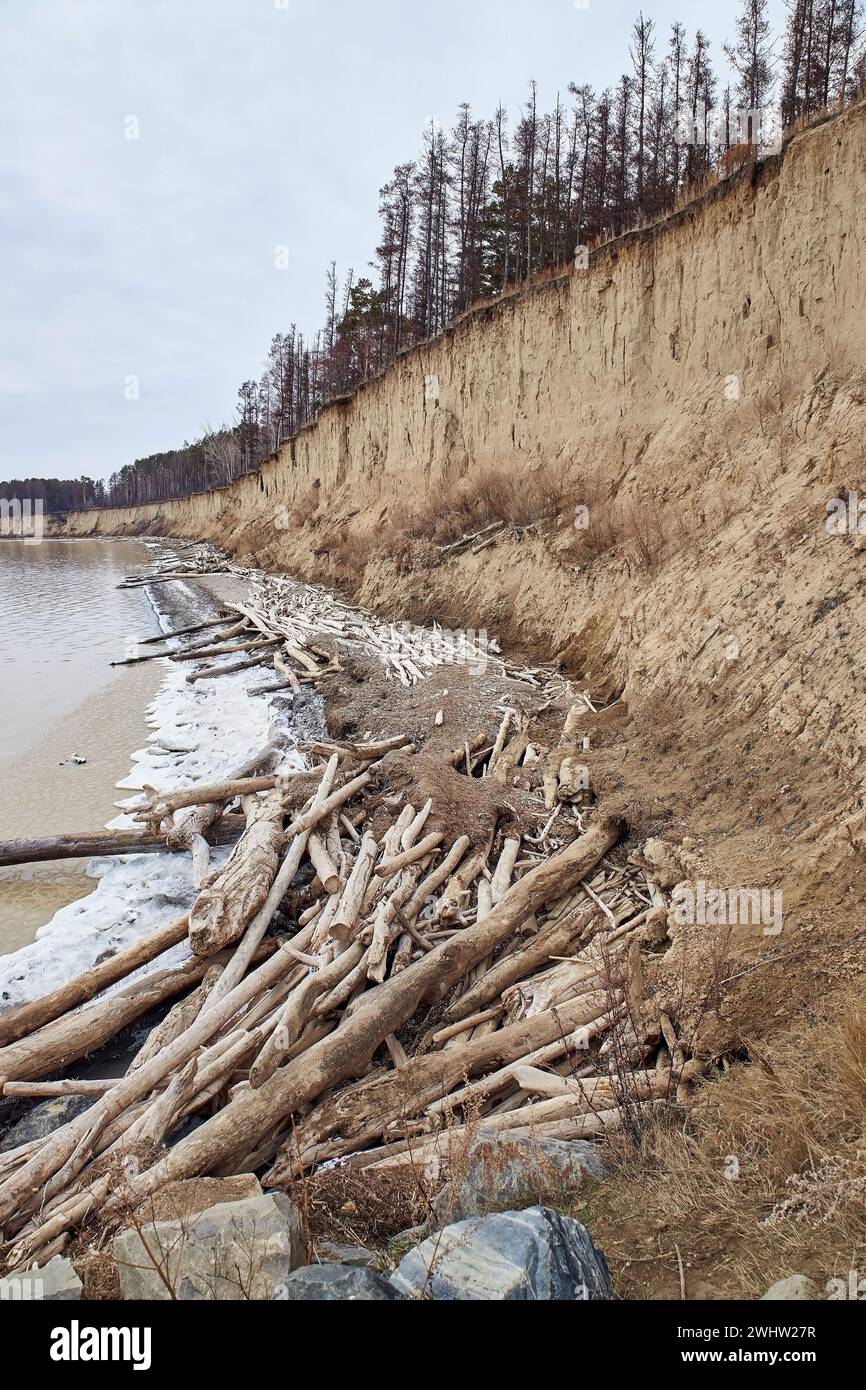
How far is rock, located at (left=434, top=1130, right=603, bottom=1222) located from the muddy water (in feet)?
17.1

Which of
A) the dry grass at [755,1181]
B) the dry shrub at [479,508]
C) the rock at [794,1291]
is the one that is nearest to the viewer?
the rock at [794,1291]

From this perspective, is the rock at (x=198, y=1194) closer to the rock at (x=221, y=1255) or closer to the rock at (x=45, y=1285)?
the rock at (x=221, y=1255)

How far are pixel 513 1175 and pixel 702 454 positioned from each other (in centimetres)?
1044

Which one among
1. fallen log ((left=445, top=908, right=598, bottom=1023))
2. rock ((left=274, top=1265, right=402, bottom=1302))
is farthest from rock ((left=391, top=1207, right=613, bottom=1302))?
fallen log ((left=445, top=908, right=598, bottom=1023))

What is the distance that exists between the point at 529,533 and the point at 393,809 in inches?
349

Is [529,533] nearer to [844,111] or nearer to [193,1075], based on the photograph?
[844,111]

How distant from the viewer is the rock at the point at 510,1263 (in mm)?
2070

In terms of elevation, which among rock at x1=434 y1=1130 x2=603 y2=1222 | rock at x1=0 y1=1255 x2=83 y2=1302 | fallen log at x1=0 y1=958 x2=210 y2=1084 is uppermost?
rock at x1=434 y1=1130 x2=603 y2=1222

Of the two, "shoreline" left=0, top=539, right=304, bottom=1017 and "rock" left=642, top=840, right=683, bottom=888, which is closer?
"rock" left=642, top=840, right=683, bottom=888

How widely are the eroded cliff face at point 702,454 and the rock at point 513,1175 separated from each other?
2.66 meters

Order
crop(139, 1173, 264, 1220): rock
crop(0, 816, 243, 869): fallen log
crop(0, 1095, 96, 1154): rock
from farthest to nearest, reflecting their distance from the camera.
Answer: crop(0, 816, 243, 869): fallen log → crop(0, 1095, 96, 1154): rock → crop(139, 1173, 264, 1220): rock

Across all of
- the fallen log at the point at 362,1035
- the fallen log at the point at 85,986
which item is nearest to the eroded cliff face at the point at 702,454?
the fallen log at the point at 362,1035

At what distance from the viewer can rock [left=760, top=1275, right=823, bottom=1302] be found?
6.57 ft

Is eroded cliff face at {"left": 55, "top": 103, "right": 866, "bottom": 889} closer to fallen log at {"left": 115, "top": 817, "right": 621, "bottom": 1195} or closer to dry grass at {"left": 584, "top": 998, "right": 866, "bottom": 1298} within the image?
dry grass at {"left": 584, "top": 998, "right": 866, "bottom": 1298}
